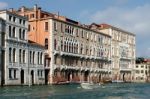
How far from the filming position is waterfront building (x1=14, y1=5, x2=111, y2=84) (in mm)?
54875

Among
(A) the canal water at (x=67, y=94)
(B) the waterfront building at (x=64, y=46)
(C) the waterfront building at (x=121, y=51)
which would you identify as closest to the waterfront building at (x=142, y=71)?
(C) the waterfront building at (x=121, y=51)

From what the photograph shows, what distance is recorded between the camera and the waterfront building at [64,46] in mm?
54875

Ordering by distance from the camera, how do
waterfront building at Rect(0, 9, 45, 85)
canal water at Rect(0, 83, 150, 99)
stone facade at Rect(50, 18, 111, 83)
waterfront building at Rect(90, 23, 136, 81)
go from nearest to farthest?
canal water at Rect(0, 83, 150, 99) → waterfront building at Rect(0, 9, 45, 85) → stone facade at Rect(50, 18, 111, 83) → waterfront building at Rect(90, 23, 136, 81)

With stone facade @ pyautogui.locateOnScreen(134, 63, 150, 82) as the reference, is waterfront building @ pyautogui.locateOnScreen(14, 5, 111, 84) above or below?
above

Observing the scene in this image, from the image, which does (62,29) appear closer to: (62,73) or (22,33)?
(62,73)

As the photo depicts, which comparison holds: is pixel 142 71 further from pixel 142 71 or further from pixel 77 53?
pixel 77 53

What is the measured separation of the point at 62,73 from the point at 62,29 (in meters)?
6.45

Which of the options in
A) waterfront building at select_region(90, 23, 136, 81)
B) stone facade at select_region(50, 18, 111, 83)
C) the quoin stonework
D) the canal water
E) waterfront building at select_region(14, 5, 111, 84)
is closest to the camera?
the canal water

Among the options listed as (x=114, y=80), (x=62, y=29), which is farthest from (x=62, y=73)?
(x=114, y=80)

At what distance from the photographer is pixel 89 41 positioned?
219ft

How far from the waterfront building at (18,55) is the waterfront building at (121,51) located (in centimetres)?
2791

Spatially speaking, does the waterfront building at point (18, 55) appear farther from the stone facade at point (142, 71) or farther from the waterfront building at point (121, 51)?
the stone facade at point (142, 71)

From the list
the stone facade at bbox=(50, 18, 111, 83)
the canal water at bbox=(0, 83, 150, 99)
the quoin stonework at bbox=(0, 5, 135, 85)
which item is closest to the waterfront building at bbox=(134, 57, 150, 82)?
the quoin stonework at bbox=(0, 5, 135, 85)

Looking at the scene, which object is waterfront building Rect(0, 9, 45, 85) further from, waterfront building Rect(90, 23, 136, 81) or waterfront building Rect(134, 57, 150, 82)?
waterfront building Rect(134, 57, 150, 82)
